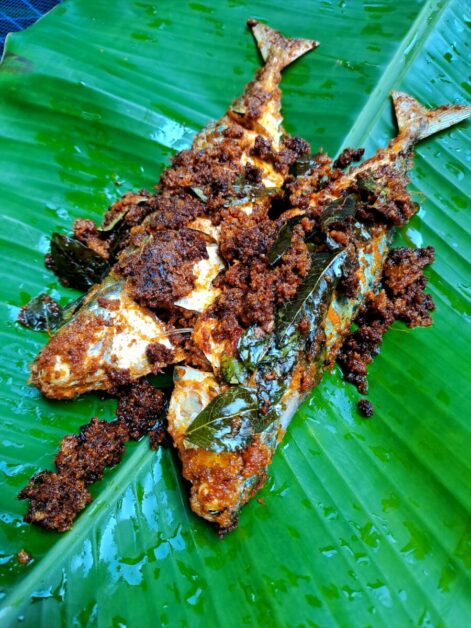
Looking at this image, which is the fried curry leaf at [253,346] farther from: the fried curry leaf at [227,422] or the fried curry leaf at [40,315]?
the fried curry leaf at [40,315]

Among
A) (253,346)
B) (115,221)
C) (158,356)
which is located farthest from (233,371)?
(115,221)

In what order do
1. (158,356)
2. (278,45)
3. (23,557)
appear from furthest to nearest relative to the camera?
(278,45) < (158,356) < (23,557)

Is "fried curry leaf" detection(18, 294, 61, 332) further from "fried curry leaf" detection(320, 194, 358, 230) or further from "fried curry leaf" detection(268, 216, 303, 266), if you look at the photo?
"fried curry leaf" detection(320, 194, 358, 230)

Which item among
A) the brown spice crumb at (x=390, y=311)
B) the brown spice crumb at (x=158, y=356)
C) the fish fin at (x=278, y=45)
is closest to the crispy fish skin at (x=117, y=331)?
the brown spice crumb at (x=158, y=356)

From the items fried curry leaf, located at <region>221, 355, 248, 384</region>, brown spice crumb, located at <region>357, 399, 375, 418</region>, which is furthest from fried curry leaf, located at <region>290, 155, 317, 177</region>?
brown spice crumb, located at <region>357, 399, 375, 418</region>

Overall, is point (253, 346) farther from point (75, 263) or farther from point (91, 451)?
point (75, 263)
